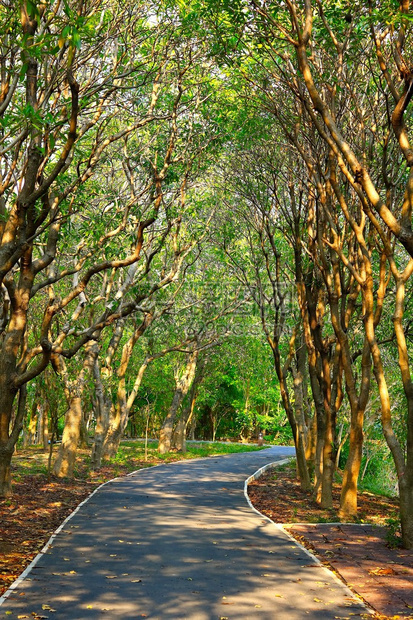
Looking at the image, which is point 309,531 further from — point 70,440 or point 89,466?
point 89,466

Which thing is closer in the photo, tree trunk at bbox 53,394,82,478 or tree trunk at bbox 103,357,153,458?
tree trunk at bbox 53,394,82,478

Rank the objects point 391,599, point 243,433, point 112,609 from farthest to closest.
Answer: point 243,433 < point 391,599 < point 112,609

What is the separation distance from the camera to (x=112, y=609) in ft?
22.0

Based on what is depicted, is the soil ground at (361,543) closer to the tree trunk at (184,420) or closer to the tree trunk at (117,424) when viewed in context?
the tree trunk at (117,424)

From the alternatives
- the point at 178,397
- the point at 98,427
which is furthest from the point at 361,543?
the point at 178,397

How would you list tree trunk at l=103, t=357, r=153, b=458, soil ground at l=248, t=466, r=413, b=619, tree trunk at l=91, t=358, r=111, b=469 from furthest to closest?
1. tree trunk at l=103, t=357, r=153, b=458
2. tree trunk at l=91, t=358, r=111, b=469
3. soil ground at l=248, t=466, r=413, b=619

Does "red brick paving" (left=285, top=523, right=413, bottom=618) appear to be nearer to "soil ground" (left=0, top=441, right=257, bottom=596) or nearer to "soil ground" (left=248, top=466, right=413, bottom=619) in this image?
"soil ground" (left=248, top=466, right=413, bottom=619)

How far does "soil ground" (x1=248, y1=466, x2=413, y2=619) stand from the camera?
770cm

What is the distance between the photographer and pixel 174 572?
841cm

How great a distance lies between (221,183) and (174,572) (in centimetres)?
1594

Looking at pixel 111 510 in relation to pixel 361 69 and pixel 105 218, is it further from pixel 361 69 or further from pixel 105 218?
pixel 361 69

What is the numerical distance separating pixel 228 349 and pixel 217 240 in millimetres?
11635

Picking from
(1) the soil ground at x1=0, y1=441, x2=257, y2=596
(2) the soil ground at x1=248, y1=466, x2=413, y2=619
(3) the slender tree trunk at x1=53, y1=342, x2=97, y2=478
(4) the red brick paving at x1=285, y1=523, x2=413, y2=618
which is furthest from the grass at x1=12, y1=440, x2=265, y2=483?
(4) the red brick paving at x1=285, y1=523, x2=413, y2=618

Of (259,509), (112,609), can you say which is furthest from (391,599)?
(259,509)
